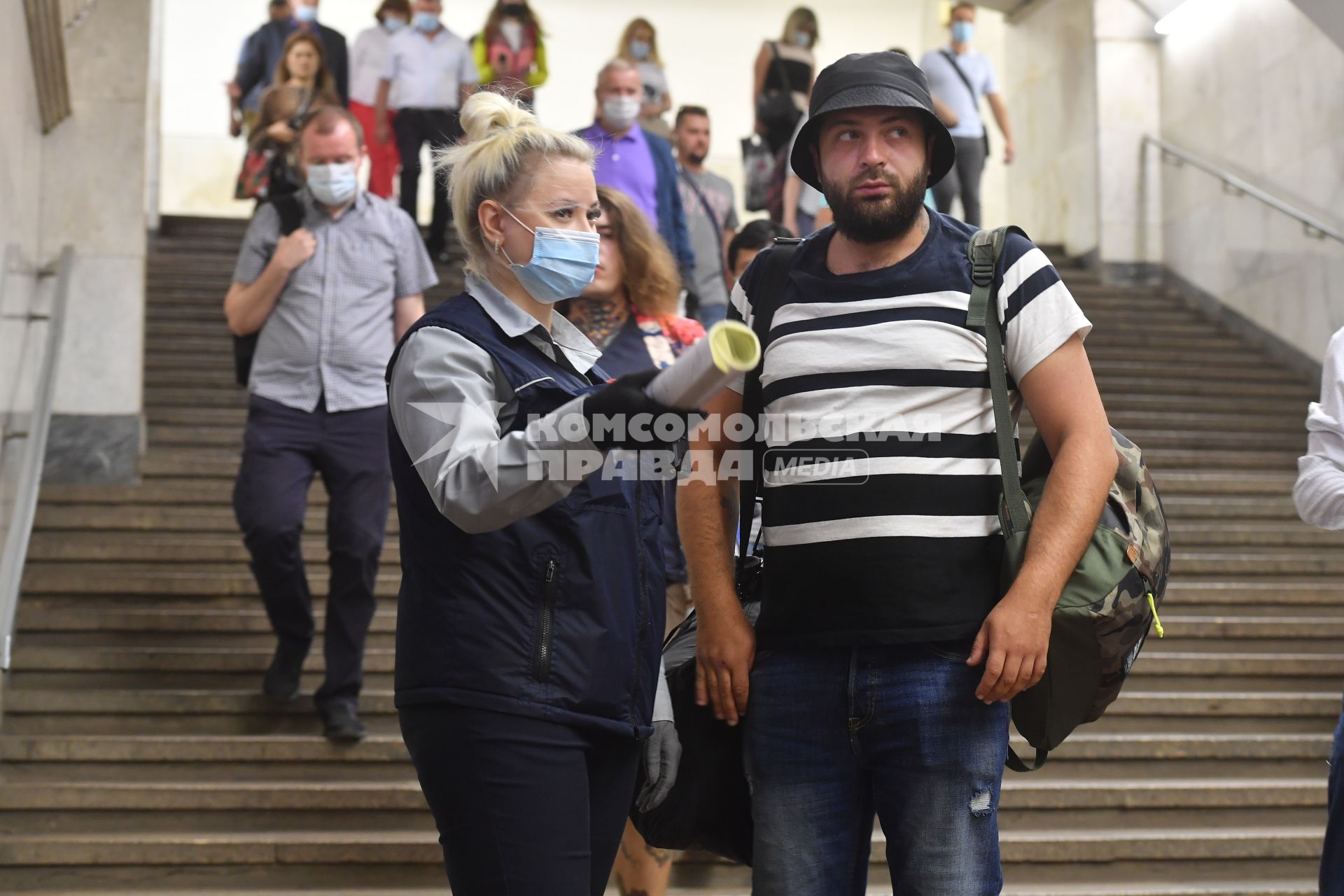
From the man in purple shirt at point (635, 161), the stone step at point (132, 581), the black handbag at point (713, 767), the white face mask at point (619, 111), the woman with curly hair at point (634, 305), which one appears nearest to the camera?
the black handbag at point (713, 767)

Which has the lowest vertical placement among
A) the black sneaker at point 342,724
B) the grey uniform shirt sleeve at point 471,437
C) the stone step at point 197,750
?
the stone step at point 197,750

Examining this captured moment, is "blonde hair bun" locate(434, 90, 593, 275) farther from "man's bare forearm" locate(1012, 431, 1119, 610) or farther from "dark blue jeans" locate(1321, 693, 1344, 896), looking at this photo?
"dark blue jeans" locate(1321, 693, 1344, 896)

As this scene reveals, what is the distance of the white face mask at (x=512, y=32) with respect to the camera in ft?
35.7

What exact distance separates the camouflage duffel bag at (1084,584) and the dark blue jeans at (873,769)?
0.34 ft

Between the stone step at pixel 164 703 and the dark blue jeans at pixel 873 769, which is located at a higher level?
the dark blue jeans at pixel 873 769

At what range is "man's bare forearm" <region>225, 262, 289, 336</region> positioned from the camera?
5398 mm

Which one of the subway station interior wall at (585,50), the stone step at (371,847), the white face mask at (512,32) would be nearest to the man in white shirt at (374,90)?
the white face mask at (512,32)

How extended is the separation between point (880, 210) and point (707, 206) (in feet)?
17.0

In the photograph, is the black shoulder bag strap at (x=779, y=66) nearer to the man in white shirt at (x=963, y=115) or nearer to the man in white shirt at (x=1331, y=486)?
the man in white shirt at (x=963, y=115)

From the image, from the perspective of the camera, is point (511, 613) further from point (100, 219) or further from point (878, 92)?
point (100, 219)

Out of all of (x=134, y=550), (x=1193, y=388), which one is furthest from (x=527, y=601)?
(x=1193, y=388)

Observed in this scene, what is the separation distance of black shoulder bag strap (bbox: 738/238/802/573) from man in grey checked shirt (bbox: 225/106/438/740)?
2.41 metres

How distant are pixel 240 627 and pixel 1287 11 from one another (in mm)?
8569

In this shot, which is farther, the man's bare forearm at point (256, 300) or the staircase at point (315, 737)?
the man's bare forearm at point (256, 300)
